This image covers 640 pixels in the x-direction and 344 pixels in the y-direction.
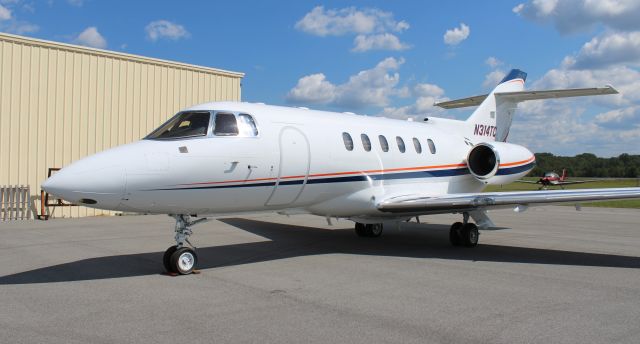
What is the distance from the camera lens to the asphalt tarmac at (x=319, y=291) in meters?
5.07

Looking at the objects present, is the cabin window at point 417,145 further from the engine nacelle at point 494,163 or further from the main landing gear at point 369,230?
the main landing gear at point 369,230

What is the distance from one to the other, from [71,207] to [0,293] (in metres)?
13.0

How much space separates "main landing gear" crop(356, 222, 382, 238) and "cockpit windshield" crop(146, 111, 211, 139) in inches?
253

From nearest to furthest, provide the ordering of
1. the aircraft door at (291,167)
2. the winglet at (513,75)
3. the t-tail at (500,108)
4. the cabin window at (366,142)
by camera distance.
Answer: the aircraft door at (291,167) → the cabin window at (366,142) → the t-tail at (500,108) → the winglet at (513,75)

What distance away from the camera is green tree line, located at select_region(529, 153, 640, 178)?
103 m

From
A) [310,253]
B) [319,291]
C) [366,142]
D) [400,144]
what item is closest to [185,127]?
[319,291]

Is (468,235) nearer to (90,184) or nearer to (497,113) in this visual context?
(497,113)

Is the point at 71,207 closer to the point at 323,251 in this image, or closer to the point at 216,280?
the point at 323,251

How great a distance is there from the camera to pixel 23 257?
9492mm

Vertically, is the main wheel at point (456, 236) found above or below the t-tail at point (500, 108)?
below

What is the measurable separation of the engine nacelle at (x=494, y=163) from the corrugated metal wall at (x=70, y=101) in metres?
12.7

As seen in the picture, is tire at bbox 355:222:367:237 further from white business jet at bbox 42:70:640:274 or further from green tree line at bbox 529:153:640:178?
green tree line at bbox 529:153:640:178

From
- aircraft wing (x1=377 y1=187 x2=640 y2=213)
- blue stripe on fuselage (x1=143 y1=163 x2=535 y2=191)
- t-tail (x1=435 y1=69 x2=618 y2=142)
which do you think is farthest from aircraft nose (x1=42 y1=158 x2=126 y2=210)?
t-tail (x1=435 y1=69 x2=618 y2=142)

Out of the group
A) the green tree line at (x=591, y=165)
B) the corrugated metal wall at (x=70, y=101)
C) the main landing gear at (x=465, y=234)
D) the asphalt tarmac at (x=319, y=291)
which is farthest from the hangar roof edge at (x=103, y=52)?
the green tree line at (x=591, y=165)
